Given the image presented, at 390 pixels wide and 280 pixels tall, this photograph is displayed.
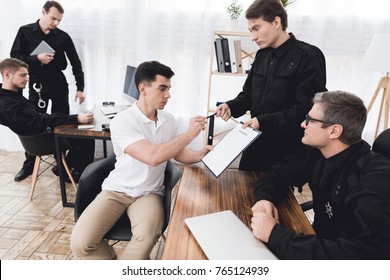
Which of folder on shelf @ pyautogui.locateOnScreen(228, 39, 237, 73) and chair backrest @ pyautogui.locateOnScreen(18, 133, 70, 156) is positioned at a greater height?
folder on shelf @ pyautogui.locateOnScreen(228, 39, 237, 73)

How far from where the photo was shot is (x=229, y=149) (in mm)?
1501

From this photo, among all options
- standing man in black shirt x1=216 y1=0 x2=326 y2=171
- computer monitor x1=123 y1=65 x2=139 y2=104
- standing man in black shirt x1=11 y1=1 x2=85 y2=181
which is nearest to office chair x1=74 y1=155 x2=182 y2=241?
standing man in black shirt x1=216 y1=0 x2=326 y2=171

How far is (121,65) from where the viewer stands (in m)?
3.56

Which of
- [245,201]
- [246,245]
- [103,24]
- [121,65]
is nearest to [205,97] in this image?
[121,65]

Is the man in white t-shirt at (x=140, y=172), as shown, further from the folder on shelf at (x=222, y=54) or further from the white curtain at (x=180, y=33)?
the white curtain at (x=180, y=33)

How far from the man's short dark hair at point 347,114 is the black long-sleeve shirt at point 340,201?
2.1 inches

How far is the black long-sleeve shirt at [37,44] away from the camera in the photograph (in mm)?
3121

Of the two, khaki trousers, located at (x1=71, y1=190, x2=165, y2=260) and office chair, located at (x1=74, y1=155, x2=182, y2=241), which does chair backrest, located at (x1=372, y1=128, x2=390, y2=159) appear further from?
khaki trousers, located at (x1=71, y1=190, x2=165, y2=260)

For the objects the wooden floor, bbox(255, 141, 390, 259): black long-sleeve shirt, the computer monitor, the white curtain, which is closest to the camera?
bbox(255, 141, 390, 259): black long-sleeve shirt

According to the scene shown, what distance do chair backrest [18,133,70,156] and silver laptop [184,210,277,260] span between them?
191cm

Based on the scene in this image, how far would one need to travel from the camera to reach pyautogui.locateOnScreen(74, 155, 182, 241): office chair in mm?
1651

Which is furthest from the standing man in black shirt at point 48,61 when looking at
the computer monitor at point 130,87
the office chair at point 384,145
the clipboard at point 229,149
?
the office chair at point 384,145

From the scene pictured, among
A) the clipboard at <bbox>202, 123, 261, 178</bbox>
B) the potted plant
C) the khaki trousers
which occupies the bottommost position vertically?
the khaki trousers
